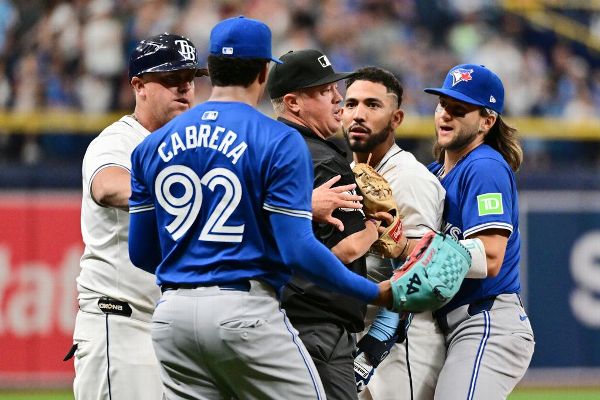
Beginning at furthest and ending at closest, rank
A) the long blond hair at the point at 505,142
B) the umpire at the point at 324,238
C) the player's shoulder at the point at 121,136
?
the long blond hair at the point at 505,142, the player's shoulder at the point at 121,136, the umpire at the point at 324,238

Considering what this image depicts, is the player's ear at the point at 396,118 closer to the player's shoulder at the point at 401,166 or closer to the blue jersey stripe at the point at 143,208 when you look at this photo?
the player's shoulder at the point at 401,166

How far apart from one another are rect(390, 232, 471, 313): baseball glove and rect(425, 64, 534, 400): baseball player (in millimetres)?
559

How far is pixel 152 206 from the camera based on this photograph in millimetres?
3936

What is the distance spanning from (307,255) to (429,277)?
1.63 ft

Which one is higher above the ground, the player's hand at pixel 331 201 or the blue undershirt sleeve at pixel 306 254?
the player's hand at pixel 331 201

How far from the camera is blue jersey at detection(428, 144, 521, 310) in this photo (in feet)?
15.4

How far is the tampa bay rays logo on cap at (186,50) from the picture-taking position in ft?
16.1

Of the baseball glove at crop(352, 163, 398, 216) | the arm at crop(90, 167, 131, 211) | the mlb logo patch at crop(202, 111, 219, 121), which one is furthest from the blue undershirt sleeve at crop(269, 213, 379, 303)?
the arm at crop(90, 167, 131, 211)

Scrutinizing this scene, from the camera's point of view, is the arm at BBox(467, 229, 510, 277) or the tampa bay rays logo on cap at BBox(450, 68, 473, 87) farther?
the tampa bay rays logo on cap at BBox(450, 68, 473, 87)

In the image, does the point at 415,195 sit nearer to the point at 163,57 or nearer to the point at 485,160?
the point at 485,160

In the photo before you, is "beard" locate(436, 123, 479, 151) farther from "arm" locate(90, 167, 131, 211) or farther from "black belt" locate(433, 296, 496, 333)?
"arm" locate(90, 167, 131, 211)

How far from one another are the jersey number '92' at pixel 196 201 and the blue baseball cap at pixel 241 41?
0.44m

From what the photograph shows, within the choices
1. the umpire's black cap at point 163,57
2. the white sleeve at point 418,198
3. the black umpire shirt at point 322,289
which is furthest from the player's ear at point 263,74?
the white sleeve at point 418,198

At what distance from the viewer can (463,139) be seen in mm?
4992
